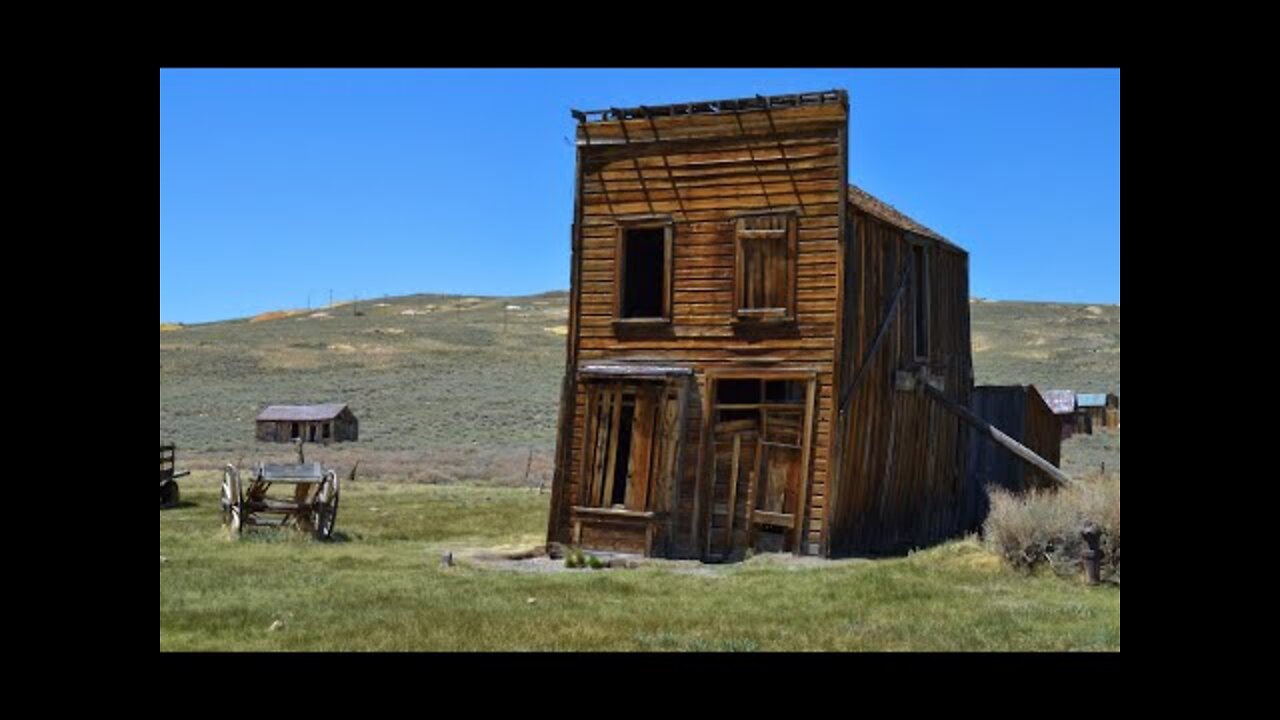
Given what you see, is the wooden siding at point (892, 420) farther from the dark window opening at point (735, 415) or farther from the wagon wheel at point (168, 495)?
the wagon wheel at point (168, 495)

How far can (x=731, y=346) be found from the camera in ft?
57.9

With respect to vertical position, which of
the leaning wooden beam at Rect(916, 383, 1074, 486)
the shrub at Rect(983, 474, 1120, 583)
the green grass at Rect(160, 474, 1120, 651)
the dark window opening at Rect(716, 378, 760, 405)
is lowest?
the green grass at Rect(160, 474, 1120, 651)

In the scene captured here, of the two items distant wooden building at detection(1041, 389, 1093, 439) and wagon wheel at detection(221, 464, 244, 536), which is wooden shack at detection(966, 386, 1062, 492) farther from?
distant wooden building at detection(1041, 389, 1093, 439)

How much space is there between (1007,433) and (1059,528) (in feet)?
Answer: 32.5

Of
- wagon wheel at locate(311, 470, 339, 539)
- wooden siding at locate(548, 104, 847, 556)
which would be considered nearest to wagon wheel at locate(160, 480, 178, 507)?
wagon wheel at locate(311, 470, 339, 539)

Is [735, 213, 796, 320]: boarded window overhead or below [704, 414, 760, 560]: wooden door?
overhead

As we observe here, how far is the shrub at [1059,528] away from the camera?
521 inches

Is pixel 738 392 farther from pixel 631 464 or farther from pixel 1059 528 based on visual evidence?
pixel 1059 528

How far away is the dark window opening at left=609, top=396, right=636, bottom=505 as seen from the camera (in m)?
18.1

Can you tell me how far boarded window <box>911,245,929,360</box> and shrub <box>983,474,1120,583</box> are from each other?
661 centimetres
